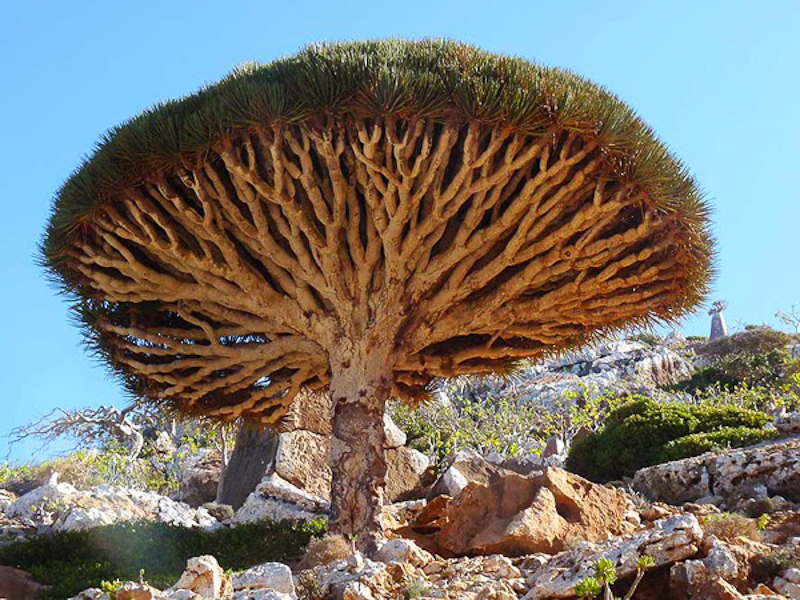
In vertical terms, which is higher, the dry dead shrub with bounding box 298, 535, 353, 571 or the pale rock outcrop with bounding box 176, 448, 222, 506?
the pale rock outcrop with bounding box 176, 448, 222, 506

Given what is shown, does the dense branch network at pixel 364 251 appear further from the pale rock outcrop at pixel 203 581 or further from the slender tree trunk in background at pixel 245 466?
the slender tree trunk in background at pixel 245 466

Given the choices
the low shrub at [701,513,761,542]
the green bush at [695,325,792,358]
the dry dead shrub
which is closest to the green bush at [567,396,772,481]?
the low shrub at [701,513,761,542]

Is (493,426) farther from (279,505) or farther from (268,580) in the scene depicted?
(268,580)

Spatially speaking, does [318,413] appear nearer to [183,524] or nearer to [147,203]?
[183,524]

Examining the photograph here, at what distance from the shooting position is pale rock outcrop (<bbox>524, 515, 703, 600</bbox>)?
14.9 feet

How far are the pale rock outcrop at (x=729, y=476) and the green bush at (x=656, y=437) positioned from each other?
226 cm

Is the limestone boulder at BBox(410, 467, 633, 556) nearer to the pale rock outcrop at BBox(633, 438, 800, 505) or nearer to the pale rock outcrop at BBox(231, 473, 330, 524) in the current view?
the pale rock outcrop at BBox(633, 438, 800, 505)

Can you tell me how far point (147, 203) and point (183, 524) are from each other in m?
4.42

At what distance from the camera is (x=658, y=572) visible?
481 centimetres

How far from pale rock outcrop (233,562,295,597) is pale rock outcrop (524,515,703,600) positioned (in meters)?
1.22

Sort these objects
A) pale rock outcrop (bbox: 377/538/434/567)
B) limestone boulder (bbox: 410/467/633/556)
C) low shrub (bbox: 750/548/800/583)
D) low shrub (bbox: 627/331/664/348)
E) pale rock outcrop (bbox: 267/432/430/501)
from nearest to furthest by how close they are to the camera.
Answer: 1. low shrub (bbox: 750/548/800/583)
2. pale rock outcrop (bbox: 377/538/434/567)
3. limestone boulder (bbox: 410/467/633/556)
4. pale rock outcrop (bbox: 267/432/430/501)
5. low shrub (bbox: 627/331/664/348)

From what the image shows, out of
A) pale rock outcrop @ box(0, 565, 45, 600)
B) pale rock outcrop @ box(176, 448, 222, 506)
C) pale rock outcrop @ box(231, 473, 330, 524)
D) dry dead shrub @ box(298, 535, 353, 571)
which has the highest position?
pale rock outcrop @ box(176, 448, 222, 506)

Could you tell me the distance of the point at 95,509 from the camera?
1021 cm

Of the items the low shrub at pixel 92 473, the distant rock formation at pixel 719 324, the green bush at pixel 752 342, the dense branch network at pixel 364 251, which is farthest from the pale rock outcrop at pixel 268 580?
the distant rock formation at pixel 719 324
